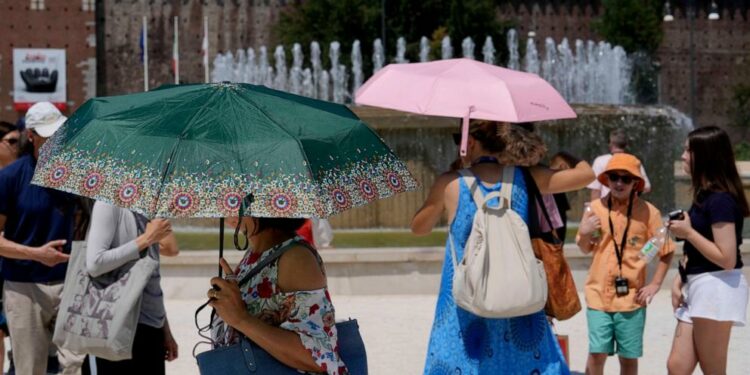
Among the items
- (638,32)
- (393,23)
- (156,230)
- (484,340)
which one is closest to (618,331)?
(484,340)

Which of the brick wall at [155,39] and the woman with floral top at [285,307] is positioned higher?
the brick wall at [155,39]

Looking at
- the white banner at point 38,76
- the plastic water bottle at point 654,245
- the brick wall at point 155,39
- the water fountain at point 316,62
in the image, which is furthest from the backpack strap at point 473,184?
the brick wall at point 155,39

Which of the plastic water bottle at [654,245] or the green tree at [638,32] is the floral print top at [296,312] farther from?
the green tree at [638,32]

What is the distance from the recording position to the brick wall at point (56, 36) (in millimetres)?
42188

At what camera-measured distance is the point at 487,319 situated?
3207mm

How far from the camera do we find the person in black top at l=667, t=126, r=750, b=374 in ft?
13.0

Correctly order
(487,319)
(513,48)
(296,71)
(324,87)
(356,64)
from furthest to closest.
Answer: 1. (513,48)
2. (356,64)
3. (296,71)
4. (324,87)
5. (487,319)

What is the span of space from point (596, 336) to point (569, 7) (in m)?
45.0

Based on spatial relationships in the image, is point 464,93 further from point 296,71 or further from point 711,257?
point 296,71

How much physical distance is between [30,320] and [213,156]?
2.12 metres

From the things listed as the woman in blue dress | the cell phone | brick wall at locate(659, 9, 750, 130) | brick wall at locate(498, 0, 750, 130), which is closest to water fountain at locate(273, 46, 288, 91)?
brick wall at locate(498, 0, 750, 130)

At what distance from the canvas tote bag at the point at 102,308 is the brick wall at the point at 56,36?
40.1 metres

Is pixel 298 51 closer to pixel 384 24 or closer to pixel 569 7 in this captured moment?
pixel 384 24

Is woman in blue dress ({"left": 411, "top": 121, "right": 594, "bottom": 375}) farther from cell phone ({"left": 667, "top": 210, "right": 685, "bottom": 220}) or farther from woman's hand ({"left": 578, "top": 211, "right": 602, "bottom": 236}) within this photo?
woman's hand ({"left": 578, "top": 211, "right": 602, "bottom": 236})
